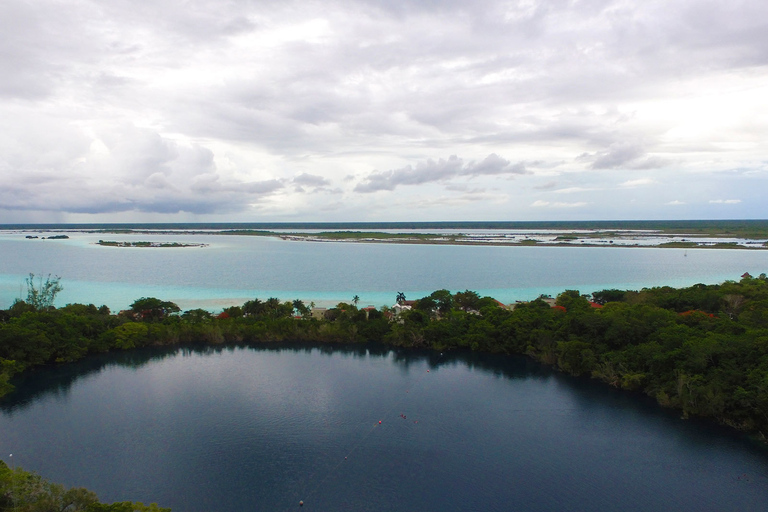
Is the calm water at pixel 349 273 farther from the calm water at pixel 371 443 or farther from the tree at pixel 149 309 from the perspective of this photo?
the calm water at pixel 371 443

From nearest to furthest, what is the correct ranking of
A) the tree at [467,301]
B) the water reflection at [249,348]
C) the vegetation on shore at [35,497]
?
1. the vegetation on shore at [35,497]
2. the water reflection at [249,348]
3. the tree at [467,301]

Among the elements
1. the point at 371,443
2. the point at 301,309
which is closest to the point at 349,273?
the point at 301,309

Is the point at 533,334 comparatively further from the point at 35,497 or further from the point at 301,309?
the point at 35,497

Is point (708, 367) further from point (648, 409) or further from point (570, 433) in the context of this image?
point (570, 433)

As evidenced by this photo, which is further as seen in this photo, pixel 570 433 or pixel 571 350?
pixel 571 350

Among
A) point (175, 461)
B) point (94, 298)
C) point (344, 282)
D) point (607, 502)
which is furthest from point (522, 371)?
point (94, 298)

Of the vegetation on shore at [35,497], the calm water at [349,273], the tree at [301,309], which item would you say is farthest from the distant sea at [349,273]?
the vegetation on shore at [35,497]
